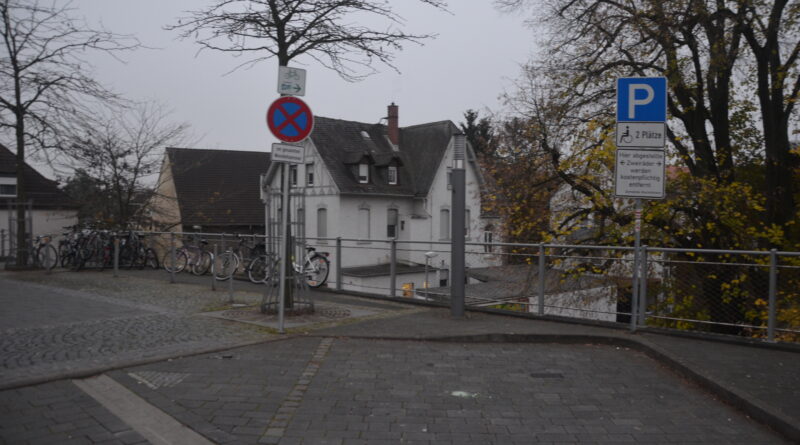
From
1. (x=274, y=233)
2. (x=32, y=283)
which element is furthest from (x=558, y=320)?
(x=32, y=283)

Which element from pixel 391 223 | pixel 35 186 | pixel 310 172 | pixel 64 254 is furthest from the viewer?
pixel 391 223

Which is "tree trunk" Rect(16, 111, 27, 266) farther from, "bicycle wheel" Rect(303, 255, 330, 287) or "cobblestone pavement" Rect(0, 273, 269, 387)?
"bicycle wheel" Rect(303, 255, 330, 287)

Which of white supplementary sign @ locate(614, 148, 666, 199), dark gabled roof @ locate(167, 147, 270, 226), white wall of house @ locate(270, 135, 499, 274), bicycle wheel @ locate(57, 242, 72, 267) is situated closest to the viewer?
white supplementary sign @ locate(614, 148, 666, 199)

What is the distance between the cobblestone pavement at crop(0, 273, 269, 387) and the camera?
6430 mm

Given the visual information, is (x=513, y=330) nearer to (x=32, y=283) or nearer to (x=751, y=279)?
(x=751, y=279)

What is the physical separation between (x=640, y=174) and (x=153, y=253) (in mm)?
14405

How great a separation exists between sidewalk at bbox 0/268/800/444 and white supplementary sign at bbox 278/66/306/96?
319 centimetres

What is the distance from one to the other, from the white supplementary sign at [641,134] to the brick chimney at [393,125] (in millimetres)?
32818

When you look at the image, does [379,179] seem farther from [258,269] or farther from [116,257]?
[258,269]

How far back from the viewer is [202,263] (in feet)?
53.8

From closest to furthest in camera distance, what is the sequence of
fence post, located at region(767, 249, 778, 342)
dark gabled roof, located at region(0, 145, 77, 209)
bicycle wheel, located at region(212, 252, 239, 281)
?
1. fence post, located at region(767, 249, 778, 342)
2. bicycle wheel, located at region(212, 252, 239, 281)
3. dark gabled roof, located at region(0, 145, 77, 209)

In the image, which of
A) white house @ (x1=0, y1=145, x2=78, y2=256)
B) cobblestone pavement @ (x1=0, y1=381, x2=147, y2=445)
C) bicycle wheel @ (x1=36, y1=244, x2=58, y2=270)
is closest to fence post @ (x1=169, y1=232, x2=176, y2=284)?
bicycle wheel @ (x1=36, y1=244, x2=58, y2=270)

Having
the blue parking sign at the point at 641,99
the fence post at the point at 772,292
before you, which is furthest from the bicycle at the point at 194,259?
the fence post at the point at 772,292

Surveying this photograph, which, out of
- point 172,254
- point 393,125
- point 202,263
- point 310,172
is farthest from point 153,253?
point 393,125
